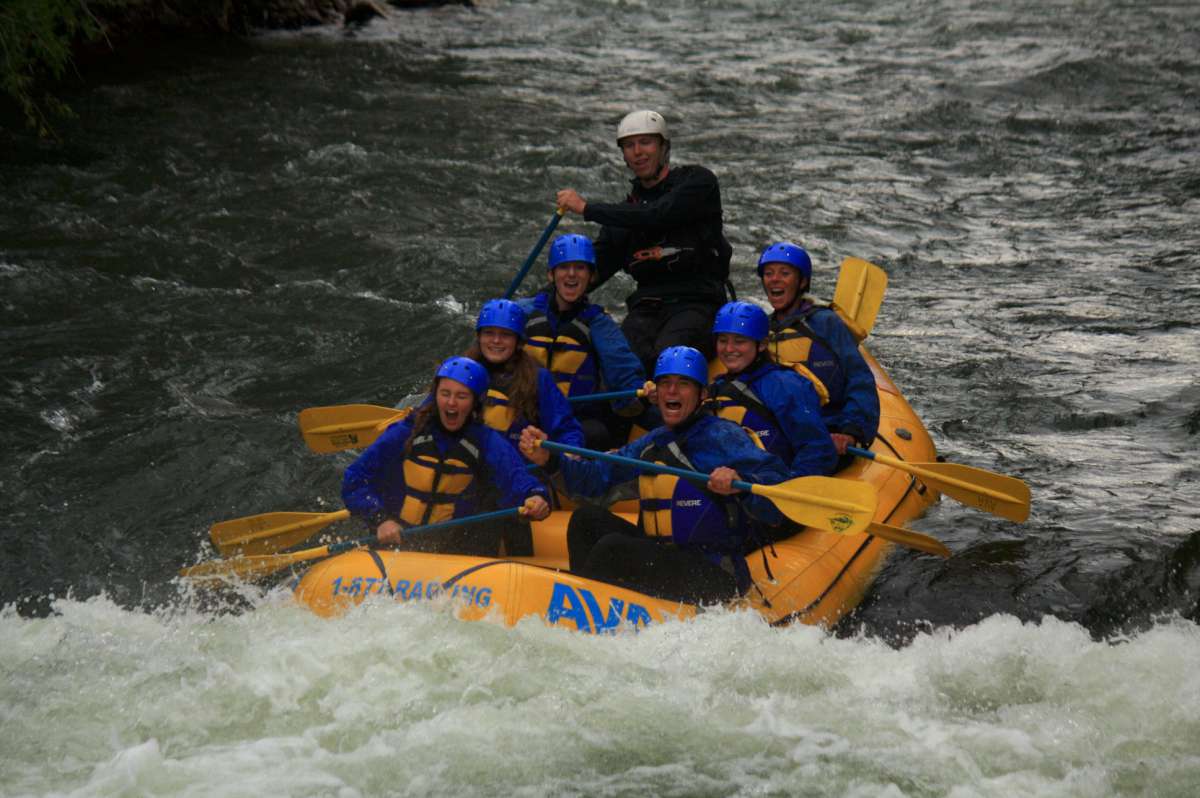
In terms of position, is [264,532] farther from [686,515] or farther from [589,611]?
[686,515]

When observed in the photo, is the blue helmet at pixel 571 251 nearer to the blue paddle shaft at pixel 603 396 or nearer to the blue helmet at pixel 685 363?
the blue paddle shaft at pixel 603 396

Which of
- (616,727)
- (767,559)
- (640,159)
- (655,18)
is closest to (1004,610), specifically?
(767,559)

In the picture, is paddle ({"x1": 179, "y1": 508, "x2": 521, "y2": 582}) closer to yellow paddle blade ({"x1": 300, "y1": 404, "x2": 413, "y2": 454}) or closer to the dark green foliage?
yellow paddle blade ({"x1": 300, "y1": 404, "x2": 413, "y2": 454})

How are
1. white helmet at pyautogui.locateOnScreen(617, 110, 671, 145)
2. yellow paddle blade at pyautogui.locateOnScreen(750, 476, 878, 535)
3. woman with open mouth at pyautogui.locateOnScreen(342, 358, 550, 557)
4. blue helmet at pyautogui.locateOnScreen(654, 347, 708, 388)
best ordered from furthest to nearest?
white helmet at pyautogui.locateOnScreen(617, 110, 671, 145)
woman with open mouth at pyautogui.locateOnScreen(342, 358, 550, 557)
blue helmet at pyautogui.locateOnScreen(654, 347, 708, 388)
yellow paddle blade at pyautogui.locateOnScreen(750, 476, 878, 535)

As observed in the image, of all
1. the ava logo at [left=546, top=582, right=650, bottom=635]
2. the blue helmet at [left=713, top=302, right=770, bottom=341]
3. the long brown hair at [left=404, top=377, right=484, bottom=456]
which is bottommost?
the ava logo at [left=546, top=582, right=650, bottom=635]

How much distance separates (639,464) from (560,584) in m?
0.64

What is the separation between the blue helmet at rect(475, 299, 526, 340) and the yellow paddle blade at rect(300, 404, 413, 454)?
89cm

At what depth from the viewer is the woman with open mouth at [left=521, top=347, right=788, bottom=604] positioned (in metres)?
5.29

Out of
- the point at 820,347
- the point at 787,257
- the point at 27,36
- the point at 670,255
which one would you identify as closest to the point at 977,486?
the point at 820,347

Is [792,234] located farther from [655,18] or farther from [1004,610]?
[655,18]

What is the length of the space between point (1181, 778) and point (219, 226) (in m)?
8.46

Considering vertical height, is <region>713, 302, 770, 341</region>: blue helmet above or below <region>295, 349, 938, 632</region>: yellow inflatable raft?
above

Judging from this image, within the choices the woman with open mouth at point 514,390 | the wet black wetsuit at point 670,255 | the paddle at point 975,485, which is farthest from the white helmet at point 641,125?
the paddle at point 975,485

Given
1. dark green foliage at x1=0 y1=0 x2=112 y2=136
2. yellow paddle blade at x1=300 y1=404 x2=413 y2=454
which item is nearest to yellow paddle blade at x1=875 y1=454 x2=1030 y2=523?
yellow paddle blade at x1=300 y1=404 x2=413 y2=454
